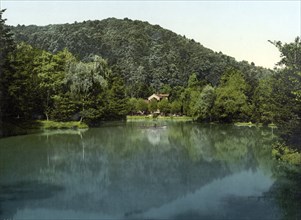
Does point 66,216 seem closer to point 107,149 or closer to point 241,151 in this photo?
point 107,149

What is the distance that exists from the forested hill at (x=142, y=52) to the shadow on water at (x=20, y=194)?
91.6 m

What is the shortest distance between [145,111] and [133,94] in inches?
685

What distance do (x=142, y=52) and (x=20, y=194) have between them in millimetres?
150299

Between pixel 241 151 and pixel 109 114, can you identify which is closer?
pixel 241 151

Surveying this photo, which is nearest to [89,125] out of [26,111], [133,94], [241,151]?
[26,111]

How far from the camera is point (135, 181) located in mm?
19938

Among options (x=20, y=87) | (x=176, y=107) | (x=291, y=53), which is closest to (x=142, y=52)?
(x=176, y=107)

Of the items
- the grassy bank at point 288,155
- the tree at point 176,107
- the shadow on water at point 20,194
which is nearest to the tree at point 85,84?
the grassy bank at point 288,155

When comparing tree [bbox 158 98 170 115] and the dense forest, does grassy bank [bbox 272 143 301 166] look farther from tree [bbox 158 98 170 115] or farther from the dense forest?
tree [bbox 158 98 170 115]

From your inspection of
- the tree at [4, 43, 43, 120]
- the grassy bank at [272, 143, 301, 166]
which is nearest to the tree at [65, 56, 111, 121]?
the tree at [4, 43, 43, 120]

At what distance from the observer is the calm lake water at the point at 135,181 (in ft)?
48.0

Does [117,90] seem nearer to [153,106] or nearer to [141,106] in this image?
[153,106]

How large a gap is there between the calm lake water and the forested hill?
265 ft

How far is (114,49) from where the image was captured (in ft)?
544
